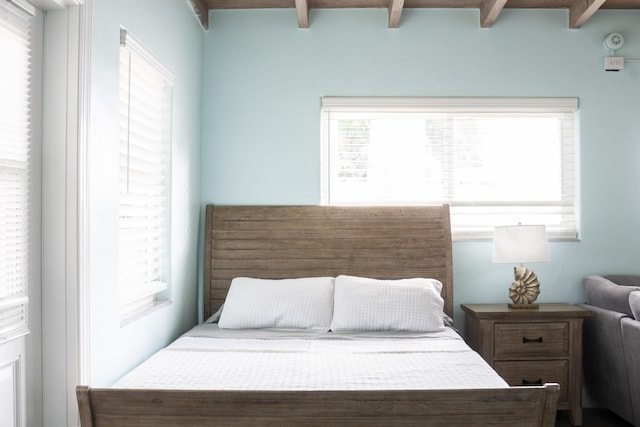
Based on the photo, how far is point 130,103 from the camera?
9.16 ft

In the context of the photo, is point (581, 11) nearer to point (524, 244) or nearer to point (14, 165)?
point (524, 244)

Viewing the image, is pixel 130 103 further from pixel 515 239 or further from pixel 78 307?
pixel 515 239

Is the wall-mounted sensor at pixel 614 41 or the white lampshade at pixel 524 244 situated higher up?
the wall-mounted sensor at pixel 614 41

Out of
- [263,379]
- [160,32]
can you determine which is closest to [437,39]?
[160,32]

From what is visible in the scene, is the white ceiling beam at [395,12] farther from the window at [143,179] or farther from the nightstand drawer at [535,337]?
the nightstand drawer at [535,337]

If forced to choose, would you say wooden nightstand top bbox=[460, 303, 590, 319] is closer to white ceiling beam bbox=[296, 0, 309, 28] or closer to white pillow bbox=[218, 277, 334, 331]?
white pillow bbox=[218, 277, 334, 331]

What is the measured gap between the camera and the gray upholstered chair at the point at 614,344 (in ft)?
10.7

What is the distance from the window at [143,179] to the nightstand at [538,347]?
190cm

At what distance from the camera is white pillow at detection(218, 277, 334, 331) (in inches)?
135

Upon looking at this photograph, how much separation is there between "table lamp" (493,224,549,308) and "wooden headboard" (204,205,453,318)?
0.34 metres

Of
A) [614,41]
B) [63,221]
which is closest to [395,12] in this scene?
[614,41]

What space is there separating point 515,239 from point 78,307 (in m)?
2.56

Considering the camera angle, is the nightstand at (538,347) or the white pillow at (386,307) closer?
the white pillow at (386,307)

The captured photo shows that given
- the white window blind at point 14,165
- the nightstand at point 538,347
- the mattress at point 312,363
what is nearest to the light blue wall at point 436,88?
the nightstand at point 538,347
